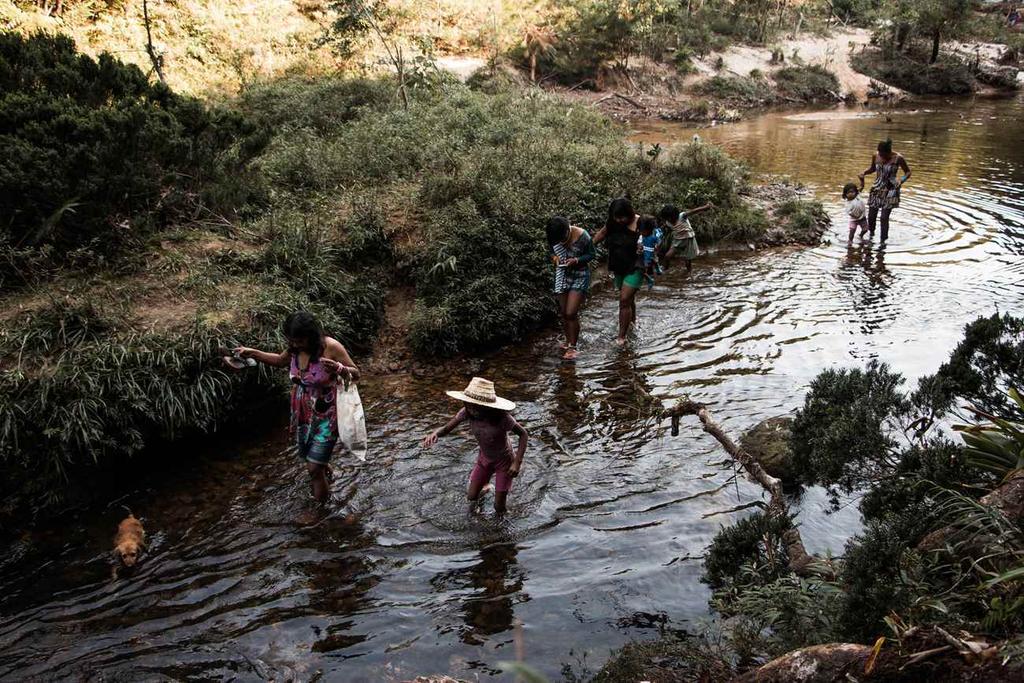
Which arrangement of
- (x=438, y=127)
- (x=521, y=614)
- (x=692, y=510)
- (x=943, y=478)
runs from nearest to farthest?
1. (x=943, y=478)
2. (x=521, y=614)
3. (x=692, y=510)
4. (x=438, y=127)

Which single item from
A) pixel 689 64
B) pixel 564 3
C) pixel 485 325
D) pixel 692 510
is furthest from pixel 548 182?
pixel 689 64

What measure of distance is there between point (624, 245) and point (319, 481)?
510 centimetres

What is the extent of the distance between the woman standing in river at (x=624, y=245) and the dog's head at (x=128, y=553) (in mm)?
6338

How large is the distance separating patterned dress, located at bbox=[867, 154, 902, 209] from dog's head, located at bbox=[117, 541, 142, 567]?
13687 millimetres

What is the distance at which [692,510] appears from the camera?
5.99 metres

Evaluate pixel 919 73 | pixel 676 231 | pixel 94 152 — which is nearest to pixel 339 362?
pixel 94 152

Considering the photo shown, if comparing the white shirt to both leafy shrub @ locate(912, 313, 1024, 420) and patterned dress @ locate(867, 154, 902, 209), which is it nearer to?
patterned dress @ locate(867, 154, 902, 209)

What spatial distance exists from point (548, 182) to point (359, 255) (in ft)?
11.9

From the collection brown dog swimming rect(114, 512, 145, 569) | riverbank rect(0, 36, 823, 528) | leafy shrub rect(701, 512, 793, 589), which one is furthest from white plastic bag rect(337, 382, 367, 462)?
leafy shrub rect(701, 512, 793, 589)

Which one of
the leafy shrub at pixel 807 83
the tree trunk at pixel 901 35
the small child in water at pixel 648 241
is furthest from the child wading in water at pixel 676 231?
the tree trunk at pixel 901 35

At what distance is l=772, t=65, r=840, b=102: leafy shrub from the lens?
39781mm

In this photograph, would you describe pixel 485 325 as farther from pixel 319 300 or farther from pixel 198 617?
pixel 198 617

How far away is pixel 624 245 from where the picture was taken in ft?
29.6

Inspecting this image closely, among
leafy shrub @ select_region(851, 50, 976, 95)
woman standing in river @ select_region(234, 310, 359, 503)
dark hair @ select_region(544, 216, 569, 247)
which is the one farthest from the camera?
leafy shrub @ select_region(851, 50, 976, 95)
